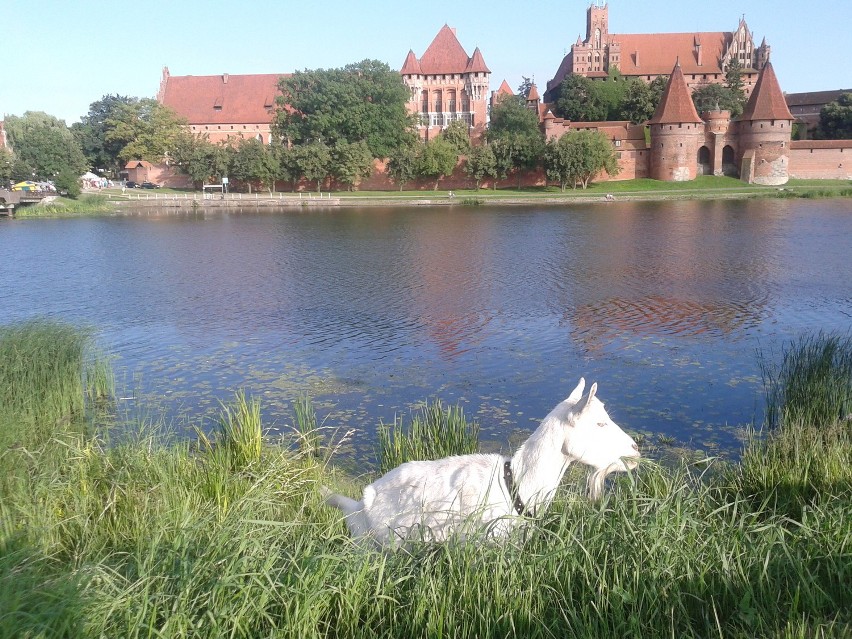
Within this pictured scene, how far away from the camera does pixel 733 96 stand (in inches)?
3095

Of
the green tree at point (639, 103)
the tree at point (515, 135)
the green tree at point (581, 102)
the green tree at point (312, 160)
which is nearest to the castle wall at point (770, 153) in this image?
the green tree at point (639, 103)

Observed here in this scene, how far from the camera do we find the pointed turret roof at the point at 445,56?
81.1 m

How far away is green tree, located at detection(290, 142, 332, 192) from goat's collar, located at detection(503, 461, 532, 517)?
62813 millimetres

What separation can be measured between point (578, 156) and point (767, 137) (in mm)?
17366

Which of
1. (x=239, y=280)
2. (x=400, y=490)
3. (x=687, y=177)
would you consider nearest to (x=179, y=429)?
(x=400, y=490)

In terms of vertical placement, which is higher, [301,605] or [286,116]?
[286,116]

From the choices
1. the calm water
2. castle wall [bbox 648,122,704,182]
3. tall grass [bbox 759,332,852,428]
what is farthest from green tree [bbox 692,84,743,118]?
tall grass [bbox 759,332,852,428]

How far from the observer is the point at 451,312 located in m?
17.6

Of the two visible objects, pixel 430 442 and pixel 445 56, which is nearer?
pixel 430 442

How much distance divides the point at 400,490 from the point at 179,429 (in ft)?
18.6

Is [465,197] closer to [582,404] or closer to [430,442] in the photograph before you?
[430,442]

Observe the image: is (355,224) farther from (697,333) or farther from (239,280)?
(697,333)

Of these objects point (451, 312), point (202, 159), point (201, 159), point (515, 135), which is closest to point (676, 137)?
point (515, 135)

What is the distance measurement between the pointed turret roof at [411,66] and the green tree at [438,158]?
62.5 feet
